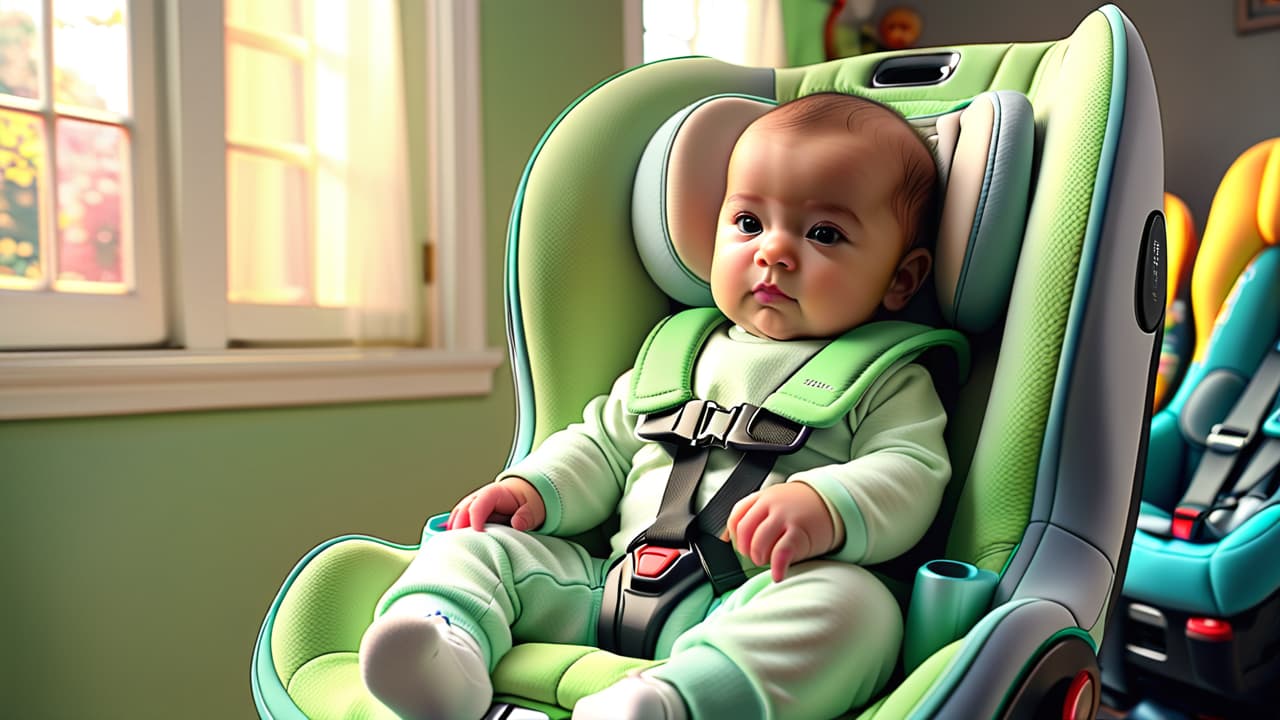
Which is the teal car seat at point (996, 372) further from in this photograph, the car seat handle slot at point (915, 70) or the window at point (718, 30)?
the window at point (718, 30)

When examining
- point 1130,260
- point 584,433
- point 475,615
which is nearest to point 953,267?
point 1130,260

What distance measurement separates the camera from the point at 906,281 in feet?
3.05

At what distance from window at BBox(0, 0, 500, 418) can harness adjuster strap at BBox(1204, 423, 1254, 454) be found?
4.39ft

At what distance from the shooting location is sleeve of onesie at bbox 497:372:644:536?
913mm

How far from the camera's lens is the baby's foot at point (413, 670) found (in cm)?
64

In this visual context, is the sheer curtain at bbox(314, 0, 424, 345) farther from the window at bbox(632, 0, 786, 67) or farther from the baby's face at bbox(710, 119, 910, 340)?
the baby's face at bbox(710, 119, 910, 340)

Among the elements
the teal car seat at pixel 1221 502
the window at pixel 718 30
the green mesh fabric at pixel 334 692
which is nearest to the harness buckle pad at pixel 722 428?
the green mesh fabric at pixel 334 692

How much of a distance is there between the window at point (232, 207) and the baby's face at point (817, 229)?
0.94 m

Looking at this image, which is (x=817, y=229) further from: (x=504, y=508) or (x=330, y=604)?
(x=330, y=604)

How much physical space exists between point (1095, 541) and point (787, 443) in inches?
9.9

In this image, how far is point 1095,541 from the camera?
778 millimetres

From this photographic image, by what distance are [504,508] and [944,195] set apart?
49 centimetres

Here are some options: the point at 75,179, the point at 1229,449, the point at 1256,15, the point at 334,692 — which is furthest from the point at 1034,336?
the point at 1256,15

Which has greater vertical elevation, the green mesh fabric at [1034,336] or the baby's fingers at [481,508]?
the green mesh fabric at [1034,336]
